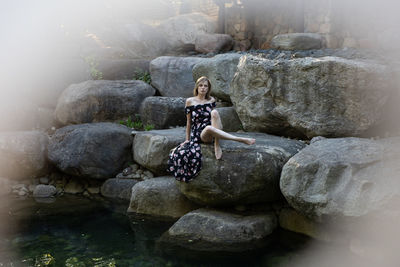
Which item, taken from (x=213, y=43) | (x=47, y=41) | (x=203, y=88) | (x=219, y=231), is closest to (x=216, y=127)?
(x=203, y=88)

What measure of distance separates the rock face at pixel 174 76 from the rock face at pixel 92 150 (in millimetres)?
1945

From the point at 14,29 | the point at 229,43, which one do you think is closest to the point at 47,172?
the point at 14,29

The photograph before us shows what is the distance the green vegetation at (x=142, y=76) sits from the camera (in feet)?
33.7

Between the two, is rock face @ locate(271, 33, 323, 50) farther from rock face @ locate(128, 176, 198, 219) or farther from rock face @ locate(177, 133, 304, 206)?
rock face @ locate(128, 176, 198, 219)

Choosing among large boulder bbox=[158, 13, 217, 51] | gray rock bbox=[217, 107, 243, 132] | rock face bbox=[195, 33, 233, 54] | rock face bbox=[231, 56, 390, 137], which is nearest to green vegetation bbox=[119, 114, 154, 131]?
gray rock bbox=[217, 107, 243, 132]

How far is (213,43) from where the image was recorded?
11945mm

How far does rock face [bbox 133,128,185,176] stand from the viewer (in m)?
6.97

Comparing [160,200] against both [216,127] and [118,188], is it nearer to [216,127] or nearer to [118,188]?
[118,188]

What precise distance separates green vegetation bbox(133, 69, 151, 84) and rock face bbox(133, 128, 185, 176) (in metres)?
2.99

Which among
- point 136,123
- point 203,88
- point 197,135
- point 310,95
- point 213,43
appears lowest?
point 136,123

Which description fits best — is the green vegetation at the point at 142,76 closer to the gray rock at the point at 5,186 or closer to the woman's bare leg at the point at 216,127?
→ the gray rock at the point at 5,186

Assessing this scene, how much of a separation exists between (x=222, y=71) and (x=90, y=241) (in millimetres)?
3939

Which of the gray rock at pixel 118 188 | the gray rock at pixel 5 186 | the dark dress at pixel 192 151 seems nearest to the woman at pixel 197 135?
the dark dress at pixel 192 151

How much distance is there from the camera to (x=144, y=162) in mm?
7402
